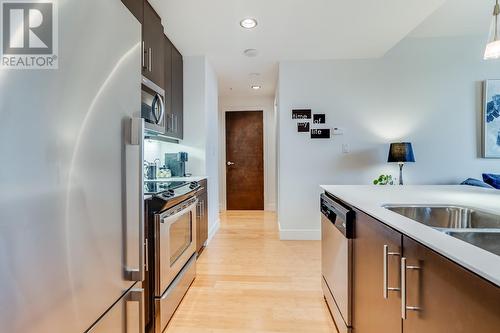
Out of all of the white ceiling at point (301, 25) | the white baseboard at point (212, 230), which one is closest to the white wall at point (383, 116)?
the white ceiling at point (301, 25)

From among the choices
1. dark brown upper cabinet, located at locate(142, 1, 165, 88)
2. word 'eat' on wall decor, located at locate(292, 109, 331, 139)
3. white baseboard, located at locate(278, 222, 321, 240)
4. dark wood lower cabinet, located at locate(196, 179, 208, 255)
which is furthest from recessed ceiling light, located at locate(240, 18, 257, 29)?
white baseboard, located at locate(278, 222, 321, 240)

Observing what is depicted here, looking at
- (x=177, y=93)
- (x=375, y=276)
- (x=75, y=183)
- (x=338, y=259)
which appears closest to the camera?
(x=75, y=183)

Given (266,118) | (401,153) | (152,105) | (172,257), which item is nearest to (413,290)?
(172,257)

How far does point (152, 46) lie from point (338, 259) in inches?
88.0

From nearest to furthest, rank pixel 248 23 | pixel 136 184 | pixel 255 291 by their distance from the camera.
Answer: pixel 136 184 < pixel 255 291 < pixel 248 23

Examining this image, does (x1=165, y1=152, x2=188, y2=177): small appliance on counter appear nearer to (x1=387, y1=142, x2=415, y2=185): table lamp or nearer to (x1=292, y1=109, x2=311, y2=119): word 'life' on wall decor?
(x1=292, y1=109, x2=311, y2=119): word 'life' on wall decor

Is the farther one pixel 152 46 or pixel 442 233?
pixel 152 46

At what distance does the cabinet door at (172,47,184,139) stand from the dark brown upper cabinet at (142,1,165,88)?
0.54 metres

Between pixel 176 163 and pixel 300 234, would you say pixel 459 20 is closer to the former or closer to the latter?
pixel 300 234

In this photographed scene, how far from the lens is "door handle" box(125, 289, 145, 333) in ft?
3.04

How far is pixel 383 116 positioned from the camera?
357 centimetres

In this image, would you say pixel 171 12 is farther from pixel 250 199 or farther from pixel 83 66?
pixel 250 199

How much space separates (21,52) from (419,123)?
13.3 ft

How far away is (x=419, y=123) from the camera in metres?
3.53
